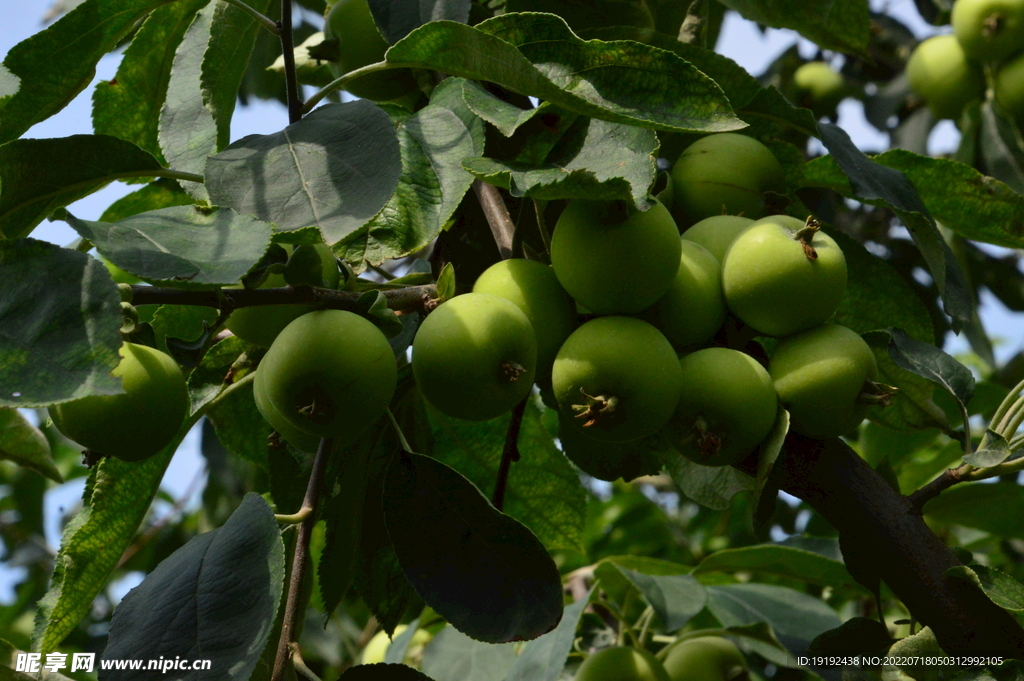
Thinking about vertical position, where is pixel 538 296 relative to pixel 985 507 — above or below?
above

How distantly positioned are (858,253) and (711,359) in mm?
419

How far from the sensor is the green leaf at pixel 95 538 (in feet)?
3.36

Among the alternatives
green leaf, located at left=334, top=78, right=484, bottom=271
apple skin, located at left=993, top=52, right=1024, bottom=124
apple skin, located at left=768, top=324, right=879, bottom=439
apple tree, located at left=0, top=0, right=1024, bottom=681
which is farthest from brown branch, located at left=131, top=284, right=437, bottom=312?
apple skin, located at left=993, top=52, right=1024, bottom=124

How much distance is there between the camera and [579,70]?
86cm

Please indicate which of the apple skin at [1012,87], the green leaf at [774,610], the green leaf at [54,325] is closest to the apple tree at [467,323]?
the green leaf at [54,325]

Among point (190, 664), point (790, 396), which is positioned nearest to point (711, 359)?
point (790, 396)

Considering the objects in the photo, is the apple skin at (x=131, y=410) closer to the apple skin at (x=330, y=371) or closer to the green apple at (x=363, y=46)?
the apple skin at (x=330, y=371)

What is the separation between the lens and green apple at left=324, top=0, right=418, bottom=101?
1237 mm

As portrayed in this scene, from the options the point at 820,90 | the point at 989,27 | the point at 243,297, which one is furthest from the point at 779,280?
the point at 820,90

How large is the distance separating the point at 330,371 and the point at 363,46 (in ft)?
2.20

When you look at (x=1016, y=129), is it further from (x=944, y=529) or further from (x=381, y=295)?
(x=381, y=295)

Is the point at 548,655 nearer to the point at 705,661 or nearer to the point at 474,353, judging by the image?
the point at 705,661

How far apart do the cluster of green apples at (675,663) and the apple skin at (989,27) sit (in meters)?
1.81

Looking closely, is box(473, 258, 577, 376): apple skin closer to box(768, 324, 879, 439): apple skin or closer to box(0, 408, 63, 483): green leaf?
box(768, 324, 879, 439): apple skin
